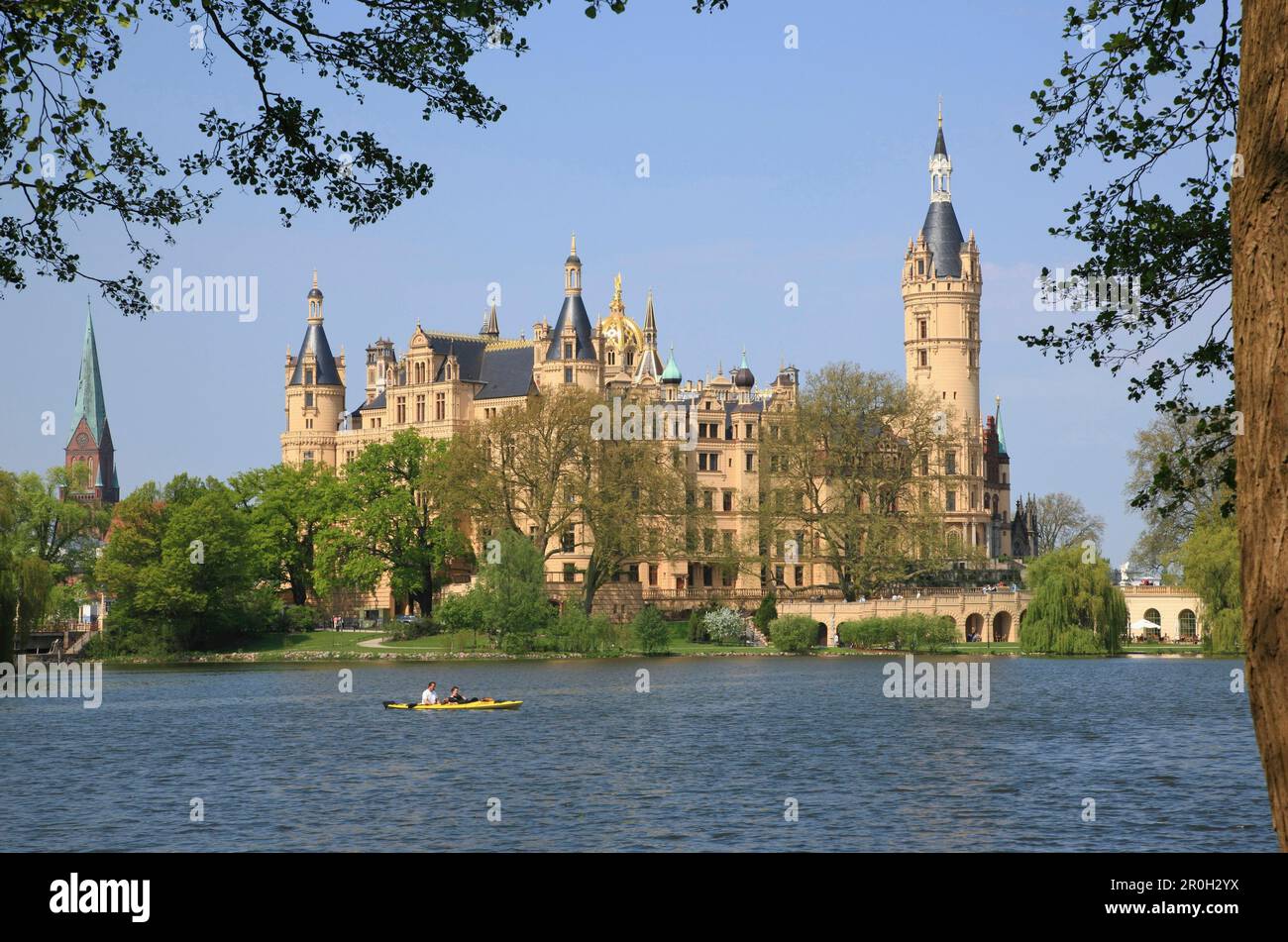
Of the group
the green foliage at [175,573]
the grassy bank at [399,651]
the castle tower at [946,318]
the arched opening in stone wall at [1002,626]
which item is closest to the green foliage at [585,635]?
the grassy bank at [399,651]

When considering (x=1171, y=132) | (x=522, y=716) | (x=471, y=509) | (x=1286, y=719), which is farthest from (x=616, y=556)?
(x=1286, y=719)

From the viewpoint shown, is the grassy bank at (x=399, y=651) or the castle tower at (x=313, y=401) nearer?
the grassy bank at (x=399, y=651)

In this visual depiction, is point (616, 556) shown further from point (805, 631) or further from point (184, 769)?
point (184, 769)

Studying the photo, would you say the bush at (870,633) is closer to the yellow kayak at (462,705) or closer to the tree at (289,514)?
the tree at (289,514)

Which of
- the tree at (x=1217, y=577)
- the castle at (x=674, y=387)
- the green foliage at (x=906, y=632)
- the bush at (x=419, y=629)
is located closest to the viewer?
the tree at (x=1217, y=577)

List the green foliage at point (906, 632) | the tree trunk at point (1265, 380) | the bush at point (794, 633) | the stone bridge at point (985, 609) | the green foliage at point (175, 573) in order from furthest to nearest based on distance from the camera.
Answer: the stone bridge at point (985, 609), the bush at point (794, 633), the green foliage at point (906, 632), the green foliage at point (175, 573), the tree trunk at point (1265, 380)

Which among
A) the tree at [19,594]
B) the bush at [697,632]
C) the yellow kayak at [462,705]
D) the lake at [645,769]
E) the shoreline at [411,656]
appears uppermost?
the tree at [19,594]

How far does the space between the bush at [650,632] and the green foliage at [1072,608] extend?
1900cm

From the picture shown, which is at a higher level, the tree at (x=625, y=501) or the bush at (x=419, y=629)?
the tree at (x=625, y=501)

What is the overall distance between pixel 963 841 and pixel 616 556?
70.6 m

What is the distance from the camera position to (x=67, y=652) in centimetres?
9031

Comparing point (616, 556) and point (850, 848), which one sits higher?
point (616, 556)

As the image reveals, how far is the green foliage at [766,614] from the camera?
343 feet

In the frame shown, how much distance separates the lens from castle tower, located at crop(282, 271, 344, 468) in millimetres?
139125
